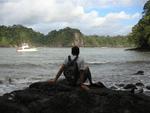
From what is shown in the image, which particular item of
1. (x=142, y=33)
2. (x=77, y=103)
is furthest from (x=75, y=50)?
(x=142, y=33)

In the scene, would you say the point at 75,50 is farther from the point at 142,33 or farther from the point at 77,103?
the point at 142,33

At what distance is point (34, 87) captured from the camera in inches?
545

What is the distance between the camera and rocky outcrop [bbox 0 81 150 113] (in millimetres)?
11406

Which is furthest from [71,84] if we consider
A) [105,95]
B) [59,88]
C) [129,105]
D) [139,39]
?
[139,39]

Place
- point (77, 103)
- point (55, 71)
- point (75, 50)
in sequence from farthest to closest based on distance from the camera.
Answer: point (55, 71) < point (75, 50) < point (77, 103)

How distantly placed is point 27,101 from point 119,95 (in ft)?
9.09

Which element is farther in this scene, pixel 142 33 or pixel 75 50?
pixel 142 33

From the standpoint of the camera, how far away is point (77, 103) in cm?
1160

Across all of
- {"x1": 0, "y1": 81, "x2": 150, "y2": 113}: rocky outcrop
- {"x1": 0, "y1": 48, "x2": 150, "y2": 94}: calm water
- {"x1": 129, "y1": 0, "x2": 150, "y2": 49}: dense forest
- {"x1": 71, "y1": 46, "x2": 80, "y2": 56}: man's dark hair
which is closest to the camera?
{"x1": 0, "y1": 81, "x2": 150, "y2": 113}: rocky outcrop

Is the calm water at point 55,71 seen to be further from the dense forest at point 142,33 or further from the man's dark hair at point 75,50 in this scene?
the dense forest at point 142,33

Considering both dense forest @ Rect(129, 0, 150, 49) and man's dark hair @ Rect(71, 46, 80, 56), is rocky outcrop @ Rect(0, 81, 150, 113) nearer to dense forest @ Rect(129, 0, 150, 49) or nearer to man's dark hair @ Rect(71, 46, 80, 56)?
man's dark hair @ Rect(71, 46, 80, 56)

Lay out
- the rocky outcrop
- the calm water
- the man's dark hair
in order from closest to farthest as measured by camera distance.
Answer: the rocky outcrop → the man's dark hair → the calm water

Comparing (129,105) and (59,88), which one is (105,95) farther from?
(59,88)

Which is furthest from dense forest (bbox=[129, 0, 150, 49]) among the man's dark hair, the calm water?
the man's dark hair
